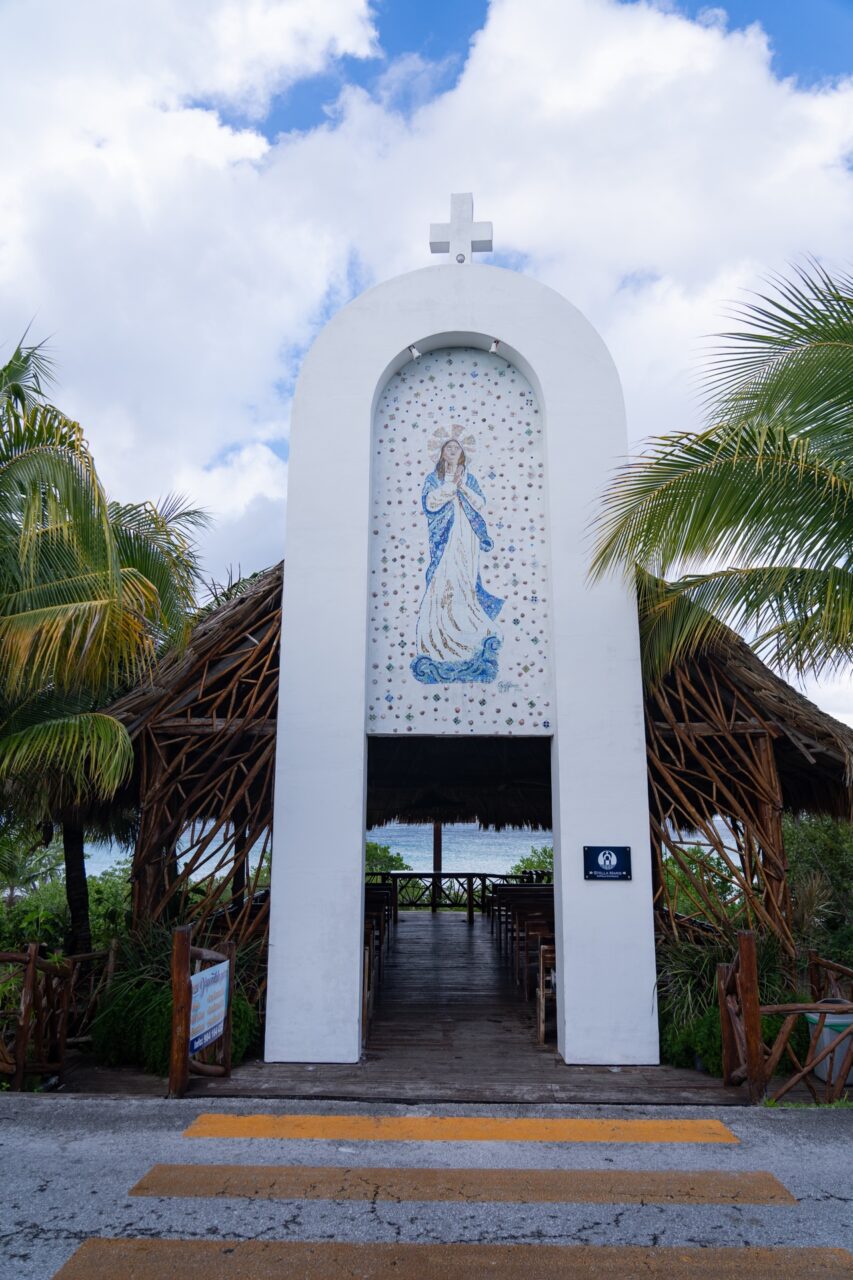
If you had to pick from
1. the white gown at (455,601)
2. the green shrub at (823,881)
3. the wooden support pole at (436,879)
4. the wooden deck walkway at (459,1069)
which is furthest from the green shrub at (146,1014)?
the wooden support pole at (436,879)

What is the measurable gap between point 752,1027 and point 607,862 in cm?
180

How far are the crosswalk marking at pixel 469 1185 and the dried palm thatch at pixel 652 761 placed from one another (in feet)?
10.3

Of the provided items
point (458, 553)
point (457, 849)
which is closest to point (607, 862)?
point (458, 553)

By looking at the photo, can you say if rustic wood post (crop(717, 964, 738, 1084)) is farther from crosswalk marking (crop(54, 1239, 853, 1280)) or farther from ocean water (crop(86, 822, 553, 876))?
ocean water (crop(86, 822, 553, 876))

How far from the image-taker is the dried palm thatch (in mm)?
7715

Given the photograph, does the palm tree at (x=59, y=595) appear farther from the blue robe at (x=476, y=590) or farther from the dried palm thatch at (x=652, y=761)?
the blue robe at (x=476, y=590)

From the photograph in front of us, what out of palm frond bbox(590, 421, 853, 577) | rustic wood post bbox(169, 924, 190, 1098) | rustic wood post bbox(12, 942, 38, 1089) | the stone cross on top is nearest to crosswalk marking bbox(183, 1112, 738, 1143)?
rustic wood post bbox(169, 924, 190, 1098)

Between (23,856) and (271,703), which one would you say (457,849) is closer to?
(23,856)

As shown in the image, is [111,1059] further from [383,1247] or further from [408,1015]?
[383,1247]

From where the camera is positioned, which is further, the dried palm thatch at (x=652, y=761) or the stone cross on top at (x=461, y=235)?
the stone cross on top at (x=461, y=235)

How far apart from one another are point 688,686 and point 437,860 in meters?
11.7

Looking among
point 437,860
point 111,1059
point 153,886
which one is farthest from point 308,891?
point 437,860

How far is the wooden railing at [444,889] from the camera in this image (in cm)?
1702

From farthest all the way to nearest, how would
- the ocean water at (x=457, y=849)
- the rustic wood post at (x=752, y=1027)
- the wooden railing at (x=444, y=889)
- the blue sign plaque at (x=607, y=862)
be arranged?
the ocean water at (x=457, y=849), the wooden railing at (x=444, y=889), the blue sign plaque at (x=607, y=862), the rustic wood post at (x=752, y=1027)
